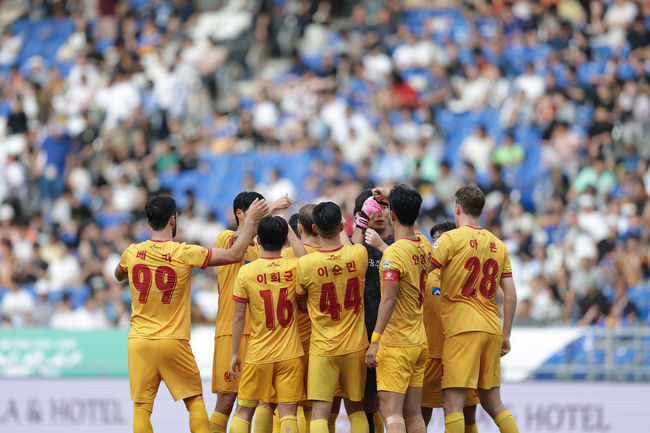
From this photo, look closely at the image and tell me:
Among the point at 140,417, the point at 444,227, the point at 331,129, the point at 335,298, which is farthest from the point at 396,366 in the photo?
the point at 331,129

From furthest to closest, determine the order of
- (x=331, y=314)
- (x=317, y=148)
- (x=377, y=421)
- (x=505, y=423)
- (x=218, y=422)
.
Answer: (x=317, y=148), (x=377, y=421), (x=218, y=422), (x=505, y=423), (x=331, y=314)

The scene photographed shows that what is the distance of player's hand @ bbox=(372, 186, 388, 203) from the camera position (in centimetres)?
895

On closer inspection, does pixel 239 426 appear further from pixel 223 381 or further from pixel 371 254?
pixel 371 254

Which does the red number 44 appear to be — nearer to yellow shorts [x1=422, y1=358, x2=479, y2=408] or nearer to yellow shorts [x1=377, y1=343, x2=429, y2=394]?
yellow shorts [x1=377, y1=343, x2=429, y2=394]

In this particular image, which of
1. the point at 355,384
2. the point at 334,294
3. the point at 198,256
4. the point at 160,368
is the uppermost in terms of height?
the point at 198,256

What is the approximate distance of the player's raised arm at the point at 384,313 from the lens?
27.3 feet

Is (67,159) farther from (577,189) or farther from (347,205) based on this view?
(577,189)

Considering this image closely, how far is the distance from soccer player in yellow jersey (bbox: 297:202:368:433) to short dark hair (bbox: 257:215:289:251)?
10.6 inches

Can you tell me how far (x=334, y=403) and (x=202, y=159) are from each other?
11.6m

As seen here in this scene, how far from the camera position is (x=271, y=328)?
8.64m

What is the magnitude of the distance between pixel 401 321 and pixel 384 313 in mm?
304

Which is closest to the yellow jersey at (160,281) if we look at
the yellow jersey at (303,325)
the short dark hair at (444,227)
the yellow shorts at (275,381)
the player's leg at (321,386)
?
the yellow shorts at (275,381)

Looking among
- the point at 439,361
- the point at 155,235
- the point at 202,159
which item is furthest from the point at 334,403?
the point at 202,159

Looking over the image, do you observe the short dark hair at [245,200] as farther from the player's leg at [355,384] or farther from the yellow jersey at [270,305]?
the player's leg at [355,384]
